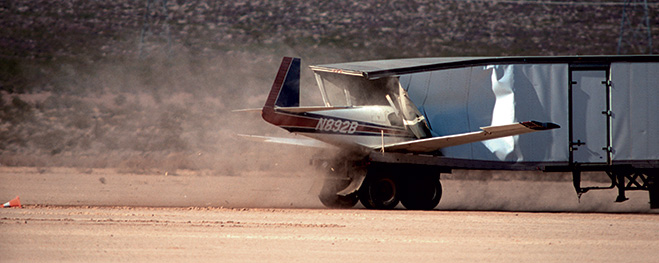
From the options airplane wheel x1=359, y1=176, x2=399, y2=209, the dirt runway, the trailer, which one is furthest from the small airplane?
the dirt runway

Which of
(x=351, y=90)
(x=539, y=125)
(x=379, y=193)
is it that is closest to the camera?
(x=539, y=125)

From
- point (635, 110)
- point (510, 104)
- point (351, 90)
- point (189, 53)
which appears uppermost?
point (351, 90)

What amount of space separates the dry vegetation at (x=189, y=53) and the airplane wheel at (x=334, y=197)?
16.1 metres

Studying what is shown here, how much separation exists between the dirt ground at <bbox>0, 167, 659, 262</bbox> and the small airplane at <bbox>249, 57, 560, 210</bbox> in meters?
0.69

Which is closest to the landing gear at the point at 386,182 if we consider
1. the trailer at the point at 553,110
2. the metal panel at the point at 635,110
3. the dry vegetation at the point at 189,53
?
the trailer at the point at 553,110

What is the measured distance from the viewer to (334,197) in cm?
2142

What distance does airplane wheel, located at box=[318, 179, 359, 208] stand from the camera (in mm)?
21297

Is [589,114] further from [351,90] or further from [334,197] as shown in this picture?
[334,197]

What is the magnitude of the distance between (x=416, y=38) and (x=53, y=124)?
25.7 meters

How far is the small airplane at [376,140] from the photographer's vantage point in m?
19.9

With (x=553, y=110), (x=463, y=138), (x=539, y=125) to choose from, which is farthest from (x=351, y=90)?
(x=539, y=125)

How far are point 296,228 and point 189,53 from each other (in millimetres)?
42053

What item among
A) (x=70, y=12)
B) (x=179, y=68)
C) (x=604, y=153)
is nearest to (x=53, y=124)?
(x=179, y=68)

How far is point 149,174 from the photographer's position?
3381 centimetres
